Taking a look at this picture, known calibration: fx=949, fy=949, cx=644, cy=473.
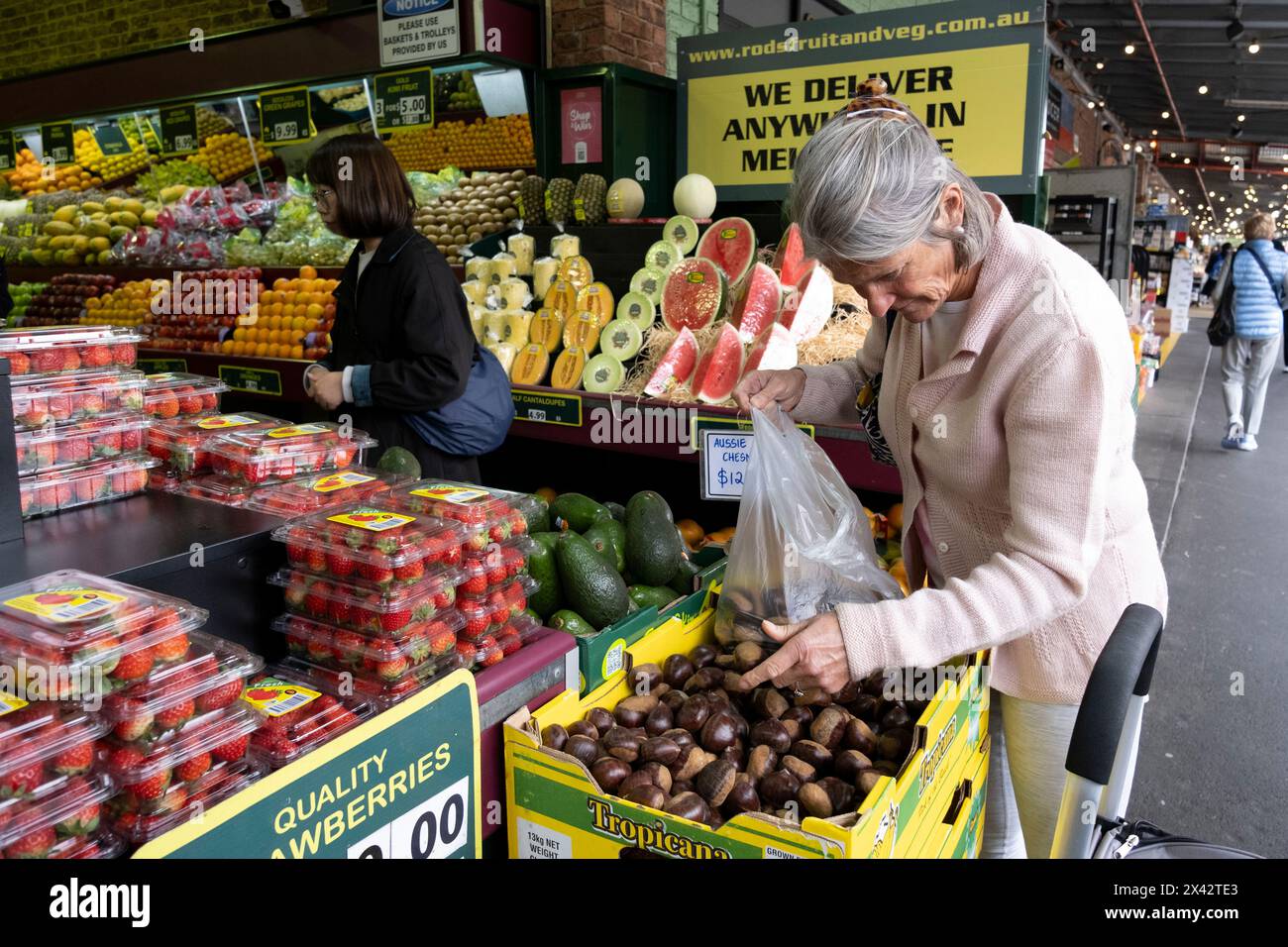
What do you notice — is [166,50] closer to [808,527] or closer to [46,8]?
[46,8]

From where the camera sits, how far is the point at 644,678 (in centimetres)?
178

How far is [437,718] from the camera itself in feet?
4.34

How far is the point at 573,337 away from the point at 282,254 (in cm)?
235

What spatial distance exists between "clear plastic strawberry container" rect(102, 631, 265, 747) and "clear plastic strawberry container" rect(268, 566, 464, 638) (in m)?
0.21

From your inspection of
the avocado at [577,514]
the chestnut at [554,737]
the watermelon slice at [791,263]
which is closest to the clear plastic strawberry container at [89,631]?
the chestnut at [554,737]

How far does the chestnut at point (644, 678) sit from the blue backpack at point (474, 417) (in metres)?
1.35

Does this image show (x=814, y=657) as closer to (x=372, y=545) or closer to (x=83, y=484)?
(x=372, y=545)

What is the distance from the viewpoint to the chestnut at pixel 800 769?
4.96ft

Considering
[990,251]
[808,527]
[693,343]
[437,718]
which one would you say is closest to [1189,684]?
[693,343]

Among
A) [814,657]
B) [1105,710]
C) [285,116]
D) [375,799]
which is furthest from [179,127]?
[1105,710]

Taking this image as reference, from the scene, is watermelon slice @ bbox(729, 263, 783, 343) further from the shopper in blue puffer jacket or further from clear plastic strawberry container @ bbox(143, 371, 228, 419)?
the shopper in blue puffer jacket

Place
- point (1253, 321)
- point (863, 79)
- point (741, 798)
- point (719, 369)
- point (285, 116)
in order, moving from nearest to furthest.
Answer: point (741, 798) < point (719, 369) < point (863, 79) < point (285, 116) < point (1253, 321)

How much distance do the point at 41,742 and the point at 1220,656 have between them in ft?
14.3

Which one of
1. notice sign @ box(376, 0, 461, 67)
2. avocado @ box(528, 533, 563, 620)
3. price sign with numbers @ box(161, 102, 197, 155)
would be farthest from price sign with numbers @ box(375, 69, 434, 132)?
avocado @ box(528, 533, 563, 620)
